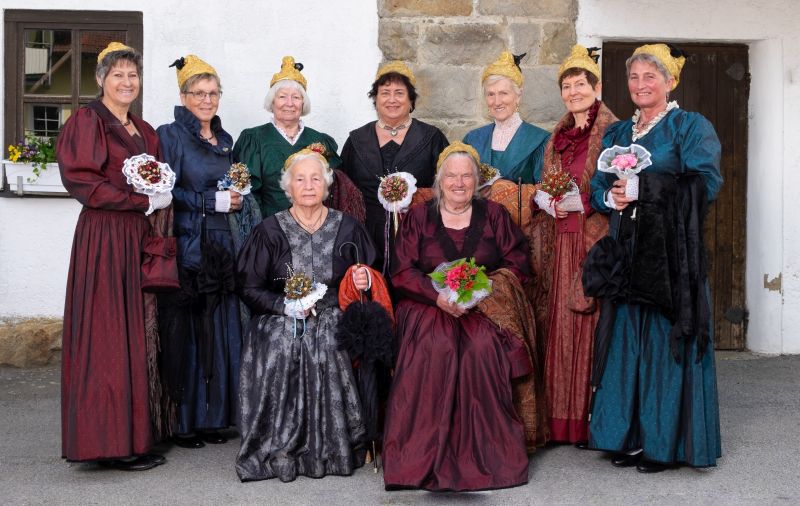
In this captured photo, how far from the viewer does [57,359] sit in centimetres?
690

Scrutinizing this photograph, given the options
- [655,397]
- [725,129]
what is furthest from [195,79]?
[725,129]

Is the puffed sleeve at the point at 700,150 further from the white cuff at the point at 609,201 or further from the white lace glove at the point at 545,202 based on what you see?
the white lace glove at the point at 545,202

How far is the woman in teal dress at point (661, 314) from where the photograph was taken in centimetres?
461

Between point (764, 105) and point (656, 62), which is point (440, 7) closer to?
point (656, 62)

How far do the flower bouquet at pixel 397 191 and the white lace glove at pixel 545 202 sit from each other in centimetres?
64

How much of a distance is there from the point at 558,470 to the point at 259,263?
169 cm

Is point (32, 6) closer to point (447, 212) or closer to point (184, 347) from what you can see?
point (184, 347)

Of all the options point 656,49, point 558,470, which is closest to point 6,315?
point 558,470

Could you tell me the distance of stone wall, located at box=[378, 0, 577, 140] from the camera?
6.70m

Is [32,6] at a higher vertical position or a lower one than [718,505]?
higher

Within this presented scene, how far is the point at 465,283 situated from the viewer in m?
4.65

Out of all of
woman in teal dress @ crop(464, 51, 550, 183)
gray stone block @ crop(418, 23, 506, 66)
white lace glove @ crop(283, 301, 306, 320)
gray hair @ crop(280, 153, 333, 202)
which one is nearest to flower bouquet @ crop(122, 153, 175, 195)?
gray hair @ crop(280, 153, 333, 202)

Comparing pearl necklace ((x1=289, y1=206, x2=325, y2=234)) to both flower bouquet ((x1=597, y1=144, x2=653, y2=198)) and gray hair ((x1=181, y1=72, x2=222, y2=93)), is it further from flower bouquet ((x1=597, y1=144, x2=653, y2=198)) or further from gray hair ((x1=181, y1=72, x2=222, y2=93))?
flower bouquet ((x1=597, y1=144, x2=653, y2=198))

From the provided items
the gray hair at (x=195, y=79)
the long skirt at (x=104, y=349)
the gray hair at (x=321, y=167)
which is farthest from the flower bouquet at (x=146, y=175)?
the gray hair at (x=195, y=79)
